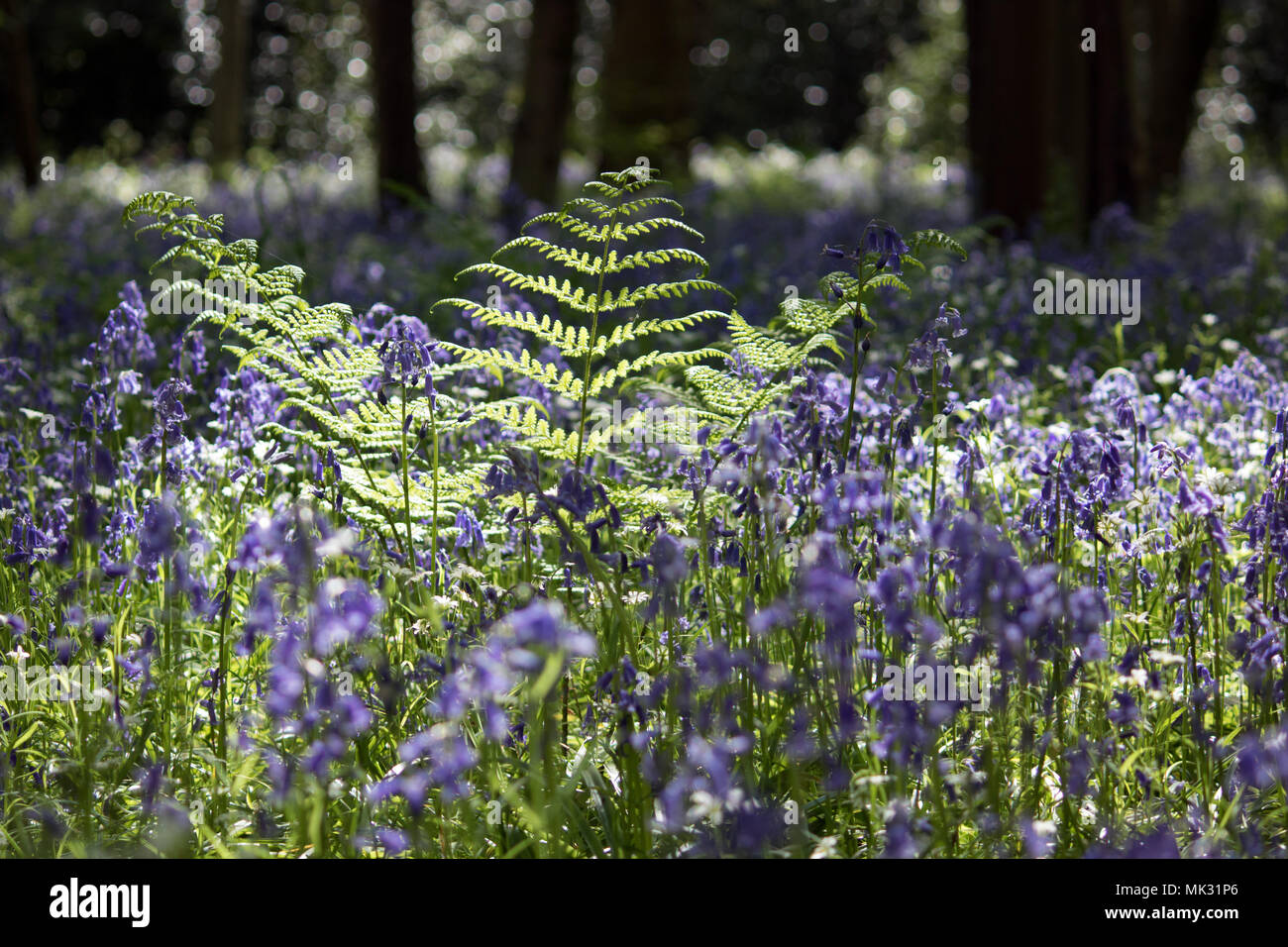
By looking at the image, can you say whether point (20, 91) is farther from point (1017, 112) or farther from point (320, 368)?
point (320, 368)

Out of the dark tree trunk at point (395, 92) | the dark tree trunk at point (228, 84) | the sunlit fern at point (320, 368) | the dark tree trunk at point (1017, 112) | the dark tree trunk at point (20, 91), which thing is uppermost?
the dark tree trunk at point (228, 84)

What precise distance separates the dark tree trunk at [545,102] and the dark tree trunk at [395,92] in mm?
1551

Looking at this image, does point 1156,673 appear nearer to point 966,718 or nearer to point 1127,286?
point 966,718

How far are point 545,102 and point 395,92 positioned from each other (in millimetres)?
2250

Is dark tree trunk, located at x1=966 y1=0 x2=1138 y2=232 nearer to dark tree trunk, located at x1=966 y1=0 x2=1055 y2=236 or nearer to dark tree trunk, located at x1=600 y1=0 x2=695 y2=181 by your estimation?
dark tree trunk, located at x1=966 y1=0 x2=1055 y2=236

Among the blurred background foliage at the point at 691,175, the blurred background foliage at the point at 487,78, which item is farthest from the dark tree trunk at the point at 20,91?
the blurred background foliage at the point at 487,78

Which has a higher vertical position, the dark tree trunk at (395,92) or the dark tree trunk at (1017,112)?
the dark tree trunk at (395,92)

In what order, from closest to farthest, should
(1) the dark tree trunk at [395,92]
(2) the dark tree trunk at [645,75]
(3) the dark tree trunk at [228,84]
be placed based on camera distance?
(1) the dark tree trunk at [395,92]
(2) the dark tree trunk at [645,75]
(3) the dark tree trunk at [228,84]

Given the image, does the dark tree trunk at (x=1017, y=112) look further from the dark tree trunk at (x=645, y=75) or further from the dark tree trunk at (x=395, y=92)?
the dark tree trunk at (x=395, y=92)

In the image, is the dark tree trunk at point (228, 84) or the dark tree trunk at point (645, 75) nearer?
the dark tree trunk at point (645, 75)

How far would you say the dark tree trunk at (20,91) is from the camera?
15.2 m

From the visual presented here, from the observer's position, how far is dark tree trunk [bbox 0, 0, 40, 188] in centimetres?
1520
